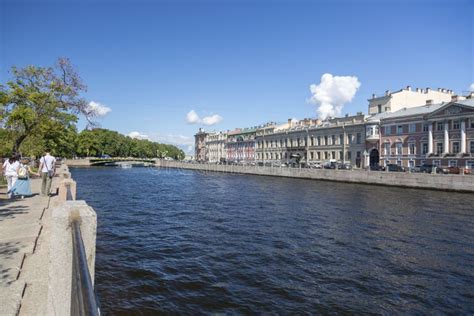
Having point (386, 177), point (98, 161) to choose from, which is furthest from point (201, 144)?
point (386, 177)

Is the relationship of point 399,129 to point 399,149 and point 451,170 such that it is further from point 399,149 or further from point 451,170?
point 451,170

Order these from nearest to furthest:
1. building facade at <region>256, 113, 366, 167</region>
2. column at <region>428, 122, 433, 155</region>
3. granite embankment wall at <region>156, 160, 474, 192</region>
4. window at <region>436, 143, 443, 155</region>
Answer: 1. granite embankment wall at <region>156, 160, 474, 192</region>
2. window at <region>436, 143, 443, 155</region>
3. column at <region>428, 122, 433, 155</region>
4. building facade at <region>256, 113, 366, 167</region>

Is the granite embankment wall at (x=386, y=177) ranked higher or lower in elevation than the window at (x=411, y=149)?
lower

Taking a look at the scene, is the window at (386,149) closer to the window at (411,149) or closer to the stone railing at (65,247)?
the window at (411,149)

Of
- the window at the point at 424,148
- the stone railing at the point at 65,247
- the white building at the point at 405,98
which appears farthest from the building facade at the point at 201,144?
the stone railing at the point at 65,247

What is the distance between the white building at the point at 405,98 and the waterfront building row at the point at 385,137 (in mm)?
192

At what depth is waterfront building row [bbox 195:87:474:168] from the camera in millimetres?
42906

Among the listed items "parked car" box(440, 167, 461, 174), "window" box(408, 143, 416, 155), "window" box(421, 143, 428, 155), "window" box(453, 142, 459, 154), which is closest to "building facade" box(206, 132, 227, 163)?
"window" box(408, 143, 416, 155)

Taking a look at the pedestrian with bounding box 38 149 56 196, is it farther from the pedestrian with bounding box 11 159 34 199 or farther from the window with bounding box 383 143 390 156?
the window with bounding box 383 143 390 156

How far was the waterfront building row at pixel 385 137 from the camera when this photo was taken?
42.9 meters

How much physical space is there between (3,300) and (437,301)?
9.03 m

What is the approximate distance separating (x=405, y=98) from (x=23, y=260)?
65622 mm

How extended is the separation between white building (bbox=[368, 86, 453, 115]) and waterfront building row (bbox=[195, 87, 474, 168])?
0.19m

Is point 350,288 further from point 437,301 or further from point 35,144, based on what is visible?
point 35,144
